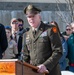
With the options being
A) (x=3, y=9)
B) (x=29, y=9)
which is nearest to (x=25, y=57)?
(x=29, y=9)

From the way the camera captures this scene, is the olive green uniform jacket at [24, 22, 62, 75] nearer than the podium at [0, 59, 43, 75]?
No

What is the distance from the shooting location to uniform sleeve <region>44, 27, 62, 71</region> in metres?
4.05

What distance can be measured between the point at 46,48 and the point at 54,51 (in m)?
0.11

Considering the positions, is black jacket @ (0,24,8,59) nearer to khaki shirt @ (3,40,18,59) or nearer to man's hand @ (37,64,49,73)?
khaki shirt @ (3,40,18,59)

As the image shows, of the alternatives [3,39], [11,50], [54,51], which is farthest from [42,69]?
[11,50]

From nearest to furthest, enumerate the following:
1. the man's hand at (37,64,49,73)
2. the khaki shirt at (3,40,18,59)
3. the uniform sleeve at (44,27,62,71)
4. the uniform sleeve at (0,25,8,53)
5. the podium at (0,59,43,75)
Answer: the podium at (0,59,43,75) < the man's hand at (37,64,49,73) < the uniform sleeve at (44,27,62,71) < the uniform sleeve at (0,25,8,53) < the khaki shirt at (3,40,18,59)

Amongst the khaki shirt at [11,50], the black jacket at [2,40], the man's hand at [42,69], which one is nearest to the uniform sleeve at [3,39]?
the black jacket at [2,40]

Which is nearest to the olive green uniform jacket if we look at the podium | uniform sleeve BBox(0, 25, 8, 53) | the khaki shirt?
the podium

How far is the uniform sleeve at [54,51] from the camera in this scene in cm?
405

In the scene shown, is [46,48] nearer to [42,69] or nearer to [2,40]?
[42,69]

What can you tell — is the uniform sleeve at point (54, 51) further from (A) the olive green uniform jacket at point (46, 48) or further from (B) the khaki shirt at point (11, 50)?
(B) the khaki shirt at point (11, 50)

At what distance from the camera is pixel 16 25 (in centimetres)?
788

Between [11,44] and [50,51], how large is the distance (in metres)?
3.54

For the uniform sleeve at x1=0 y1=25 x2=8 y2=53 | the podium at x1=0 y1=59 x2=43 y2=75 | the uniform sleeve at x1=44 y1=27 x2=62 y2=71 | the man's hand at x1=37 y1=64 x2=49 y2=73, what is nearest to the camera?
the podium at x1=0 y1=59 x2=43 y2=75
